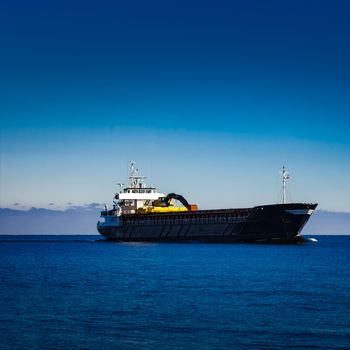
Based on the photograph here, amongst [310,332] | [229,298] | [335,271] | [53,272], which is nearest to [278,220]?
[335,271]

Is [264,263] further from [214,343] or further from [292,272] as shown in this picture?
[214,343]

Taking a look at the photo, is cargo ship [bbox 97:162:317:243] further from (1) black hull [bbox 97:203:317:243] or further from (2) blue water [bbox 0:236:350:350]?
(2) blue water [bbox 0:236:350:350]

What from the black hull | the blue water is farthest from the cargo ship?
the blue water

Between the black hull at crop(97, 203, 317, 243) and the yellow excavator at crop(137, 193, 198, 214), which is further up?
the yellow excavator at crop(137, 193, 198, 214)

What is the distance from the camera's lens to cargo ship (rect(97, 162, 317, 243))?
10275cm

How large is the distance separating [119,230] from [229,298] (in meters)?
94.7

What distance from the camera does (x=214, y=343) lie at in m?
27.1

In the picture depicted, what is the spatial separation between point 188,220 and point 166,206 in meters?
15.9

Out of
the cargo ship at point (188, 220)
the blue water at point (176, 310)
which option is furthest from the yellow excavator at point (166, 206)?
the blue water at point (176, 310)

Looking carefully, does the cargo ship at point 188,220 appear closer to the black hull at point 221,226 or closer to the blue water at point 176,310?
the black hull at point 221,226

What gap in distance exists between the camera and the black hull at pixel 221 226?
334 feet

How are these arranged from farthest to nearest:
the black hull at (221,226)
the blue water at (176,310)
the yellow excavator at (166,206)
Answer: the yellow excavator at (166,206), the black hull at (221,226), the blue water at (176,310)

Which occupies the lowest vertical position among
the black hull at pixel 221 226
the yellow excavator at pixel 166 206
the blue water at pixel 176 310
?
the blue water at pixel 176 310

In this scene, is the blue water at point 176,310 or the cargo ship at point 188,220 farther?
the cargo ship at point 188,220
